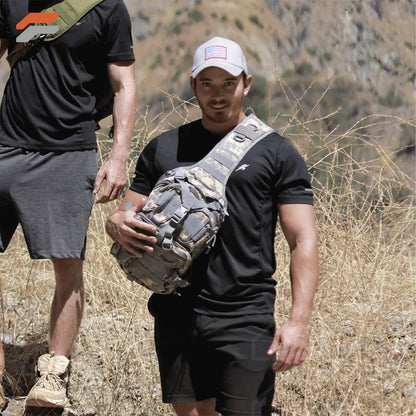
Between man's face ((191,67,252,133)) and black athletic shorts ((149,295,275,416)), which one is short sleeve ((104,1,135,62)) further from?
black athletic shorts ((149,295,275,416))

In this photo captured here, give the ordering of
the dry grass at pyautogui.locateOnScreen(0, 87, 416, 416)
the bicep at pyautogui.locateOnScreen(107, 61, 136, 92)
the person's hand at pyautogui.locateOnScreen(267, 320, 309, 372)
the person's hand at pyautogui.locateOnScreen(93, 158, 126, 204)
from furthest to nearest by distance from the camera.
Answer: the dry grass at pyautogui.locateOnScreen(0, 87, 416, 416), the bicep at pyautogui.locateOnScreen(107, 61, 136, 92), the person's hand at pyautogui.locateOnScreen(93, 158, 126, 204), the person's hand at pyautogui.locateOnScreen(267, 320, 309, 372)

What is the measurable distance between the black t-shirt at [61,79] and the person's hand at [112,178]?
→ 0.14 meters

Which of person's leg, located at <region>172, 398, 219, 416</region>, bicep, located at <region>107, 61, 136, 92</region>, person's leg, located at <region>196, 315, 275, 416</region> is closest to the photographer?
person's leg, located at <region>196, 315, 275, 416</region>

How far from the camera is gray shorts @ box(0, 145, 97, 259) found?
317 centimetres

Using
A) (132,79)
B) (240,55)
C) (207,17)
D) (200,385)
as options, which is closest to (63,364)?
(200,385)

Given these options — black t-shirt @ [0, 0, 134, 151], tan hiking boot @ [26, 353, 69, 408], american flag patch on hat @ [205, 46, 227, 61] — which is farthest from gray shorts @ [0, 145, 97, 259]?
american flag patch on hat @ [205, 46, 227, 61]

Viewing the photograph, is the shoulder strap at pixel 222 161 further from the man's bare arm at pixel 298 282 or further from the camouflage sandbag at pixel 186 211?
the man's bare arm at pixel 298 282

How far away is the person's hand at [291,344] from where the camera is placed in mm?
2281

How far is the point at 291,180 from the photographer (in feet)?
7.73

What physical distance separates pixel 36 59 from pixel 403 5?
32988mm

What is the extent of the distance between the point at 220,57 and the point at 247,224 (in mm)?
518

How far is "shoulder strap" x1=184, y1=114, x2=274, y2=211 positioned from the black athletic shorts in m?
0.39

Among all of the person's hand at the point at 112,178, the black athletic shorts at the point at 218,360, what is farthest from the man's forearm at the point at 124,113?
the black athletic shorts at the point at 218,360

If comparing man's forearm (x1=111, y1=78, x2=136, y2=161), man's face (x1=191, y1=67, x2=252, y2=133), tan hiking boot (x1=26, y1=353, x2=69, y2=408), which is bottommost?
tan hiking boot (x1=26, y1=353, x2=69, y2=408)
